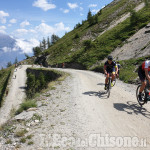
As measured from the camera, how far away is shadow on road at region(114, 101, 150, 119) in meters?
7.47

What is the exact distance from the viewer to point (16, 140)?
5.38 m

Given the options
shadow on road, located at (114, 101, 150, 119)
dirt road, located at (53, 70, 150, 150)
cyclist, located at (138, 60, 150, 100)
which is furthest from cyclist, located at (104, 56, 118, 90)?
cyclist, located at (138, 60, 150, 100)

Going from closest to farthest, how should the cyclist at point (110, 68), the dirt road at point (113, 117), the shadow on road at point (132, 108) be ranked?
the dirt road at point (113, 117)
the shadow on road at point (132, 108)
the cyclist at point (110, 68)

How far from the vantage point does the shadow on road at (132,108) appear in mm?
7473

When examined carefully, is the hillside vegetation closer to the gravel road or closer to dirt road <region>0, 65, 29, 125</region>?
dirt road <region>0, 65, 29, 125</region>

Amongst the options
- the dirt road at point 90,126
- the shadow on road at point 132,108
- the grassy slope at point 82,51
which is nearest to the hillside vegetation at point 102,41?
the grassy slope at point 82,51

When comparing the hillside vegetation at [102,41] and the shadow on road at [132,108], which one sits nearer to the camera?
the shadow on road at [132,108]

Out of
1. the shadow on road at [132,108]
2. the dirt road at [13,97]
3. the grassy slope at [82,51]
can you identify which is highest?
the grassy slope at [82,51]

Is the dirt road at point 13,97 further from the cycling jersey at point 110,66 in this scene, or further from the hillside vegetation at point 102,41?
the cycling jersey at point 110,66

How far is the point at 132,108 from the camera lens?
8.16 m

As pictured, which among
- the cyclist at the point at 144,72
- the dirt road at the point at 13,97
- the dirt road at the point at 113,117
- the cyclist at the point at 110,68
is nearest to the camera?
the dirt road at the point at 113,117

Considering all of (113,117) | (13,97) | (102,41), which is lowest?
(13,97)

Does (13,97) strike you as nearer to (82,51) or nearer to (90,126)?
(82,51)

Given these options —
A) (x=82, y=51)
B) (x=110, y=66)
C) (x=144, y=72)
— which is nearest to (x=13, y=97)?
(x=82, y=51)
